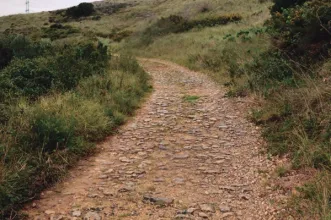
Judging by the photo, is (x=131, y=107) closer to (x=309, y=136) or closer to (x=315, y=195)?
(x=309, y=136)

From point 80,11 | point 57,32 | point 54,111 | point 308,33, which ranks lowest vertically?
point 54,111

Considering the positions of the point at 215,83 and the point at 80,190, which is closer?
the point at 80,190

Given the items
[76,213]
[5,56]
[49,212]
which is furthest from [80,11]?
[76,213]

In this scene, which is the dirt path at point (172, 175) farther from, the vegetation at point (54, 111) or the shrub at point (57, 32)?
the shrub at point (57, 32)

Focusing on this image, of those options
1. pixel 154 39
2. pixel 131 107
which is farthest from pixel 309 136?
pixel 154 39

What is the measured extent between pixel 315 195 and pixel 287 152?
4.61 ft

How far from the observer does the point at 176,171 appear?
15.8ft

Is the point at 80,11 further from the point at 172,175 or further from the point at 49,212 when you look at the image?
the point at 49,212

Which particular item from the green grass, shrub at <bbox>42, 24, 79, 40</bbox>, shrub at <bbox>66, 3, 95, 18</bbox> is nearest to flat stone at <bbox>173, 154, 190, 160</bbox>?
the green grass

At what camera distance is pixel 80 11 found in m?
50.0

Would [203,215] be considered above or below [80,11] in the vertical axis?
below

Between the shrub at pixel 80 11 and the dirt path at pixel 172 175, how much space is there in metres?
46.2

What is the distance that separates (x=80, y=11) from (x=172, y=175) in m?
50.0

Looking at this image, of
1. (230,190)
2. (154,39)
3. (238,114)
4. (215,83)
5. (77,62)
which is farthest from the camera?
(154,39)
